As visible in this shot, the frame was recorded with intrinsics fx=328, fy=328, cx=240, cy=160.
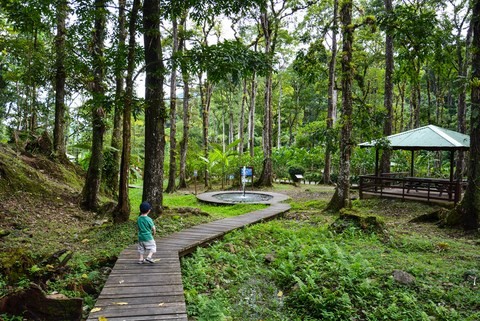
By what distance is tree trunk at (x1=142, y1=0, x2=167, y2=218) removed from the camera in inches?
326

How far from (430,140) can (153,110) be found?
35.8 feet

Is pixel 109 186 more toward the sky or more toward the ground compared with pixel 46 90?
more toward the ground

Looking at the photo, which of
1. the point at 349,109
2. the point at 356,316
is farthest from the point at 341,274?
the point at 349,109

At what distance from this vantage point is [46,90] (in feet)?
57.6

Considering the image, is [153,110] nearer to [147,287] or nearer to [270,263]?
[270,263]

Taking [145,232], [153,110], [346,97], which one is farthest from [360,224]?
[153,110]

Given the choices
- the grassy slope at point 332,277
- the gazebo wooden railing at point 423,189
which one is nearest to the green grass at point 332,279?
the grassy slope at point 332,277

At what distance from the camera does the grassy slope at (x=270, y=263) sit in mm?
4738

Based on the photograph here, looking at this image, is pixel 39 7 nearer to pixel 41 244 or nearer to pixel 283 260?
pixel 41 244

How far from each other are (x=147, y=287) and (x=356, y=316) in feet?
9.76

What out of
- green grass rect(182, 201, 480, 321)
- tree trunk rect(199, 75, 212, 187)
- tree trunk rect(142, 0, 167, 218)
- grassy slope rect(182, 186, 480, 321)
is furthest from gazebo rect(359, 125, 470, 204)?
tree trunk rect(199, 75, 212, 187)

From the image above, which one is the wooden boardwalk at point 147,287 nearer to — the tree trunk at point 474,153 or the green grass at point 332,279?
the green grass at point 332,279

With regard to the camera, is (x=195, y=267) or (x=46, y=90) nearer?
(x=195, y=267)

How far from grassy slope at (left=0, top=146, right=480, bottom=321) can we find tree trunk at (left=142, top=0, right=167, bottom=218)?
1.10 m
